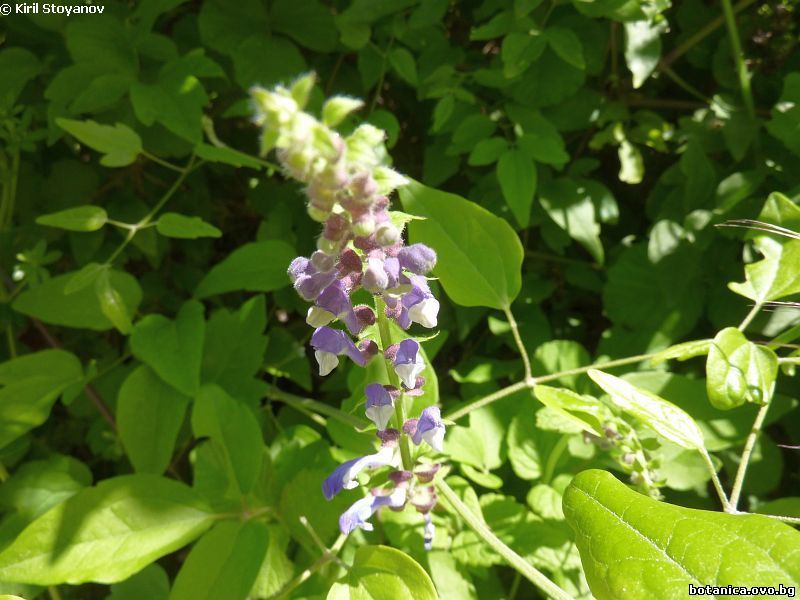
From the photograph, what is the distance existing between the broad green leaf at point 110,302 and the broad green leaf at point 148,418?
0.12 metres

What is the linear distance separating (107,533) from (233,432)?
303mm

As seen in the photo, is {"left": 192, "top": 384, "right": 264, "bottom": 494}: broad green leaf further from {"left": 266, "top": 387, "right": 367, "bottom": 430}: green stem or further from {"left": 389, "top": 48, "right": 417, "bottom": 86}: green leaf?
{"left": 389, "top": 48, "right": 417, "bottom": 86}: green leaf

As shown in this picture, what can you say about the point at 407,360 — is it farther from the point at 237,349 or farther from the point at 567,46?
the point at 567,46

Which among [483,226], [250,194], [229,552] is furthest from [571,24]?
[229,552]

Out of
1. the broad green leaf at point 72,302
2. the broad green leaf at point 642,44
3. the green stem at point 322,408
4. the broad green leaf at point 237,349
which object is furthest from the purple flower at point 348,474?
the broad green leaf at point 642,44

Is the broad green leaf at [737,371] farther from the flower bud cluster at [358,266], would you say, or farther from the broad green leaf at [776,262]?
the flower bud cluster at [358,266]

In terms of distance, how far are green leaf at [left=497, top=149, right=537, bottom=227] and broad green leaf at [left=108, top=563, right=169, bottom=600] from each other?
124 centimetres

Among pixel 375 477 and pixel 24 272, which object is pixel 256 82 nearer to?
pixel 24 272

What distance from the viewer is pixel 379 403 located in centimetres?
99

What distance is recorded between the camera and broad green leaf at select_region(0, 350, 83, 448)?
4.90 ft

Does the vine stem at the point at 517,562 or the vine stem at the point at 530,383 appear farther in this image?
the vine stem at the point at 530,383

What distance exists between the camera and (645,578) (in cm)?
81

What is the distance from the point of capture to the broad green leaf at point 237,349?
162 cm

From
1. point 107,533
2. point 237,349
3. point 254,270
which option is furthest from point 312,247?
point 107,533
